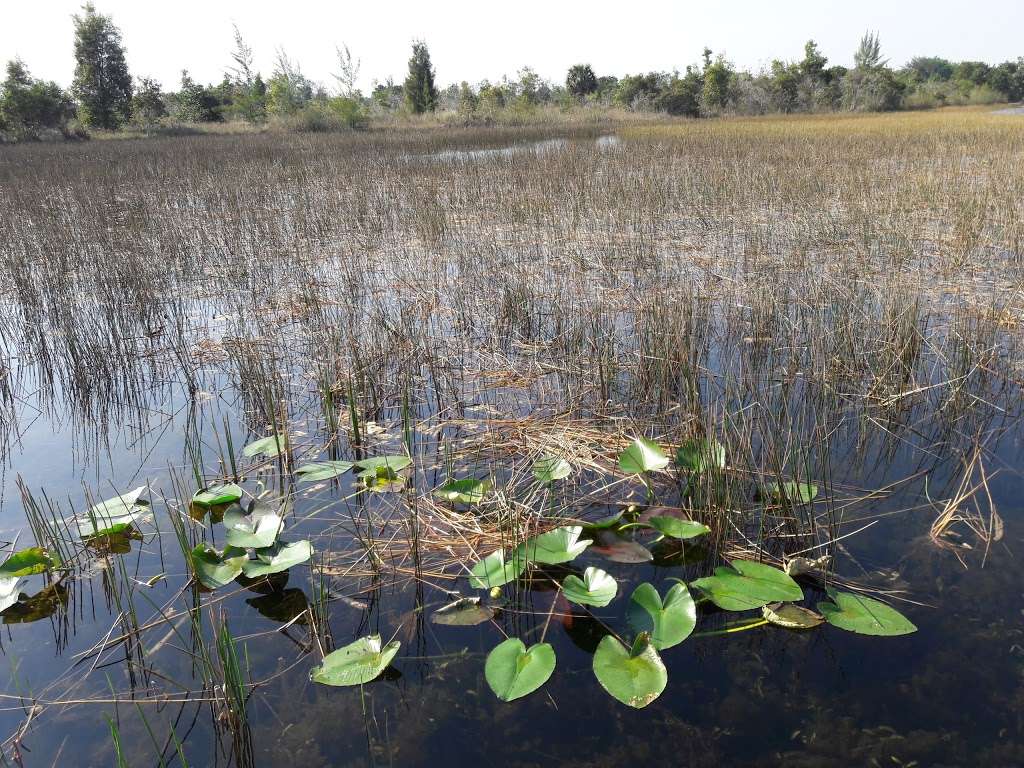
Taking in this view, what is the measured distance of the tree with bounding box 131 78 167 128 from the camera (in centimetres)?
2541

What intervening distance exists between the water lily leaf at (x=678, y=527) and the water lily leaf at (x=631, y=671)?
401mm

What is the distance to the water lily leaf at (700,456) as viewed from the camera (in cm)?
199

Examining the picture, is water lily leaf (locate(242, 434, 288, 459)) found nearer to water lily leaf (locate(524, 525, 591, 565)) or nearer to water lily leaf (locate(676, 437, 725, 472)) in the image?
water lily leaf (locate(524, 525, 591, 565))

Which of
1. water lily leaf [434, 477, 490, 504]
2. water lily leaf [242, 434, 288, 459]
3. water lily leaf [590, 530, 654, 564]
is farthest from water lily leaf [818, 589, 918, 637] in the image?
water lily leaf [242, 434, 288, 459]

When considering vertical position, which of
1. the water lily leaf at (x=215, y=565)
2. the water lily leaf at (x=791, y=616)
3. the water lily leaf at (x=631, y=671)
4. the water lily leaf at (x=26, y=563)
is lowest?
the water lily leaf at (x=791, y=616)

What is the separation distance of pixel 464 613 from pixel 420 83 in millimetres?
33507

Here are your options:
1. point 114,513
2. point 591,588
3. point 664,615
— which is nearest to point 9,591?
point 114,513

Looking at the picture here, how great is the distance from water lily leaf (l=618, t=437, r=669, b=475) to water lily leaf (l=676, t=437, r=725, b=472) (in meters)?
0.06

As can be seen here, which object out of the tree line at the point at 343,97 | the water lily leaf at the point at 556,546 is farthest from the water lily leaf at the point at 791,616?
the tree line at the point at 343,97

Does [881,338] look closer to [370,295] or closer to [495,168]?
[370,295]

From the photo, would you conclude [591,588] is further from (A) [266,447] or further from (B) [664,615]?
(A) [266,447]

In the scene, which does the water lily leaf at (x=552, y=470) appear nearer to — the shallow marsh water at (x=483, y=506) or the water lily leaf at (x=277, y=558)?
the shallow marsh water at (x=483, y=506)

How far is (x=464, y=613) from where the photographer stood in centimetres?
174

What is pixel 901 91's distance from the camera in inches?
1220
